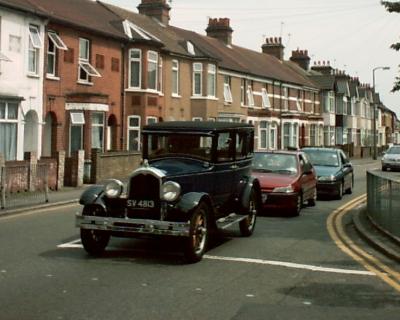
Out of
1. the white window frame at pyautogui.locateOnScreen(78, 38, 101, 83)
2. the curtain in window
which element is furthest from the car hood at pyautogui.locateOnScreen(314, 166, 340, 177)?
the white window frame at pyautogui.locateOnScreen(78, 38, 101, 83)

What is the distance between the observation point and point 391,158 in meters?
39.7

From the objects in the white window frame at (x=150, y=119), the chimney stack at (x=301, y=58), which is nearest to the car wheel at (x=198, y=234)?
the white window frame at (x=150, y=119)

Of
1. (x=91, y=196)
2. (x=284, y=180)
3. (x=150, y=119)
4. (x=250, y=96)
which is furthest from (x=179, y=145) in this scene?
(x=250, y=96)

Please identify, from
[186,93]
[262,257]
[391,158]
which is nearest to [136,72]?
[186,93]

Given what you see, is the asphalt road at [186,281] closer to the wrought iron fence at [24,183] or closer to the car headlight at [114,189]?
the car headlight at [114,189]

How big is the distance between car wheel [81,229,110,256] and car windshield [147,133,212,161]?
1.72 meters

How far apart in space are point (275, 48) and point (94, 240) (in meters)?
55.7

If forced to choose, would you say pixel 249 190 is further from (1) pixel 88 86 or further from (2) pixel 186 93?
(2) pixel 186 93

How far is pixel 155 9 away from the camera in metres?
40.6

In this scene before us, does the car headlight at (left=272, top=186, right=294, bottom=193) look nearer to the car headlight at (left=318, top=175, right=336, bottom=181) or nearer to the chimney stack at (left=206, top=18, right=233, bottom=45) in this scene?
the car headlight at (left=318, top=175, right=336, bottom=181)

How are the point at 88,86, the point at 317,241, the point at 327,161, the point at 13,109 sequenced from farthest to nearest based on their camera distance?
the point at 88,86
the point at 13,109
the point at 327,161
the point at 317,241

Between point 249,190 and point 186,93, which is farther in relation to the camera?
Answer: point 186,93

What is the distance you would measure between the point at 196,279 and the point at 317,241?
414 cm

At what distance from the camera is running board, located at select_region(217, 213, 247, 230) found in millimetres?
10172
